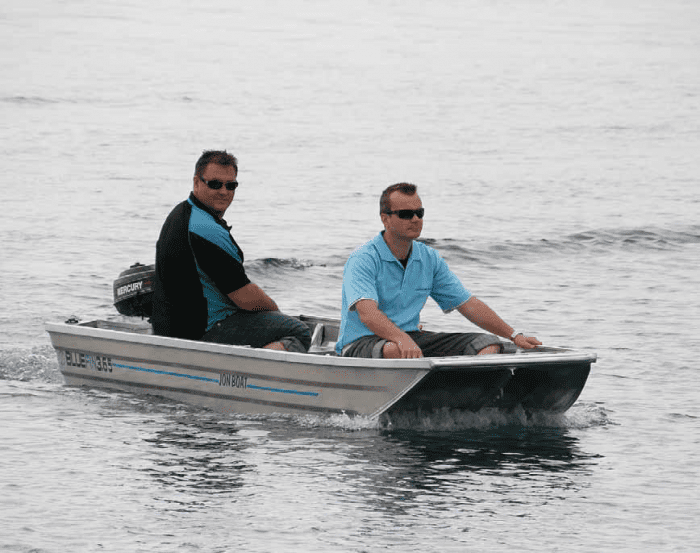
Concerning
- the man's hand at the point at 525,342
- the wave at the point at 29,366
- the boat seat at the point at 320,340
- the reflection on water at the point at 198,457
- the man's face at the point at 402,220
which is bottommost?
the reflection on water at the point at 198,457

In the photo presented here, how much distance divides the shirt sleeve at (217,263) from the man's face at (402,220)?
1.18 m

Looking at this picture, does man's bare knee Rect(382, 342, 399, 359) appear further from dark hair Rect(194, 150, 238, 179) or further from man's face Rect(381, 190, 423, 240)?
dark hair Rect(194, 150, 238, 179)

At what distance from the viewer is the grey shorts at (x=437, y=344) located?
9812 millimetres

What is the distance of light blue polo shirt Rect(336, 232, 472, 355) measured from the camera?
9.76 m

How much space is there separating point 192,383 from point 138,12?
6295cm

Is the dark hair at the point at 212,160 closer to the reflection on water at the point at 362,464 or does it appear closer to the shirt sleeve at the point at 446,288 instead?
the shirt sleeve at the point at 446,288

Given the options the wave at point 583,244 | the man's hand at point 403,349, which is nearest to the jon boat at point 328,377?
the man's hand at point 403,349

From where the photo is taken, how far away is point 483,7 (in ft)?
270

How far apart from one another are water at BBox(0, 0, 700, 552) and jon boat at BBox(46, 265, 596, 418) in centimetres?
16

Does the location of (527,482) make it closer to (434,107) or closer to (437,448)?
(437,448)

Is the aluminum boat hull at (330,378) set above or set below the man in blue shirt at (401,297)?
below

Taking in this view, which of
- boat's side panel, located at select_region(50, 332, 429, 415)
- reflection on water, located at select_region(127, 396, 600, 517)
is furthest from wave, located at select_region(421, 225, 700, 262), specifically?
reflection on water, located at select_region(127, 396, 600, 517)

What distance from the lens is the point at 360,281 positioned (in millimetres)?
9711

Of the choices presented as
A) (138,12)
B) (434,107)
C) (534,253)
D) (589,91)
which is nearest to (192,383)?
(534,253)
